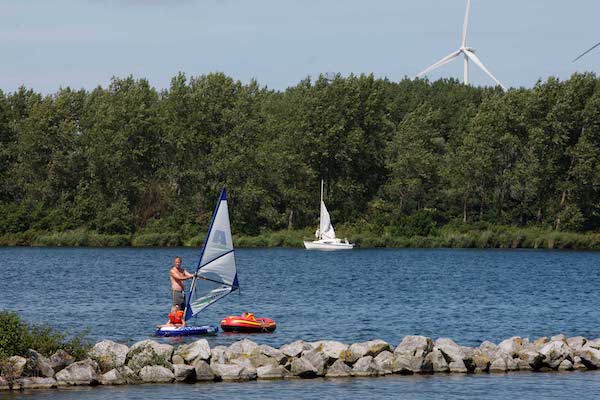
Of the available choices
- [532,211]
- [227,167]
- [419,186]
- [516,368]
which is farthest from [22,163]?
[516,368]

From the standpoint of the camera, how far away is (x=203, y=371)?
27031 millimetres

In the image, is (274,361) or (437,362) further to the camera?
(437,362)

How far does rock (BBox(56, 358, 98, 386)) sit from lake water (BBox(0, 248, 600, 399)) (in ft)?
1.53

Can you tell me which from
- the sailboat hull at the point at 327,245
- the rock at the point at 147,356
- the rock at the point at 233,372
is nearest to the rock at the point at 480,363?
the rock at the point at 233,372

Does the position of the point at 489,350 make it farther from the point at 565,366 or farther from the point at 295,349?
the point at 295,349

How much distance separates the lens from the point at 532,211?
107500 millimetres

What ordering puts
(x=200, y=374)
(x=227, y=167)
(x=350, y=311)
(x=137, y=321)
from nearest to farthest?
(x=200, y=374), (x=137, y=321), (x=350, y=311), (x=227, y=167)

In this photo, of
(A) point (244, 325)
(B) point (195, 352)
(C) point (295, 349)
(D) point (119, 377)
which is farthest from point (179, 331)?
(D) point (119, 377)

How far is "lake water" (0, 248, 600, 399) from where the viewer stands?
2759 cm

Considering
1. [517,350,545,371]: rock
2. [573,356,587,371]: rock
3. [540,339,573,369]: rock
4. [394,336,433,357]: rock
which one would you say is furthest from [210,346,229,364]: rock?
[573,356,587,371]: rock

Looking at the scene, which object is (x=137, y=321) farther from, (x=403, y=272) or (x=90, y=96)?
(x=90, y=96)

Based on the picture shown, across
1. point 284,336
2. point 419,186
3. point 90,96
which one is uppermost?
point 90,96

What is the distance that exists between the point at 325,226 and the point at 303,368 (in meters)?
76.3

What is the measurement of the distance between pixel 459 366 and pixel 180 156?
82191 mm
